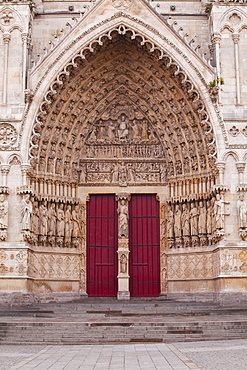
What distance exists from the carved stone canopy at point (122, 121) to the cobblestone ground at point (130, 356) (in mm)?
7118

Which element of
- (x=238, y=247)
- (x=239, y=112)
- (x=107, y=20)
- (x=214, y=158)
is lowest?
(x=238, y=247)

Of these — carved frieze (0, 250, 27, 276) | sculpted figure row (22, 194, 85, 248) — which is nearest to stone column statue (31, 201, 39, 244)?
sculpted figure row (22, 194, 85, 248)

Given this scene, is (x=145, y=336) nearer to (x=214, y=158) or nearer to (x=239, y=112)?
(x=214, y=158)

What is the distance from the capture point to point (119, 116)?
18469 millimetres

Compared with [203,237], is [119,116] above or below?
above

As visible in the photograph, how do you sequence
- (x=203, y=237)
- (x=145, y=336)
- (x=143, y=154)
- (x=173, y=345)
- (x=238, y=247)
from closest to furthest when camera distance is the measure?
(x=173, y=345), (x=145, y=336), (x=238, y=247), (x=203, y=237), (x=143, y=154)

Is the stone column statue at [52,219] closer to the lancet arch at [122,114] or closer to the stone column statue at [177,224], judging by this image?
the lancet arch at [122,114]

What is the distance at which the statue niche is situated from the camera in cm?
1802

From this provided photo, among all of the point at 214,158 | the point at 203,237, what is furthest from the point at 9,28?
the point at 203,237

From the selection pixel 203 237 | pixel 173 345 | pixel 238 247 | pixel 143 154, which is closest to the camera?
pixel 173 345

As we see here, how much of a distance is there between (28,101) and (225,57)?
232 inches

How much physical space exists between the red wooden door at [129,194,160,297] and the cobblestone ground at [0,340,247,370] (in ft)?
21.1

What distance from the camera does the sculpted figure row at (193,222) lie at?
1612 cm

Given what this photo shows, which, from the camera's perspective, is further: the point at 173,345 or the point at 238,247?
the point at 238,247
